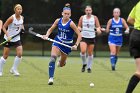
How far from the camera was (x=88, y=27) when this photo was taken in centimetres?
1778

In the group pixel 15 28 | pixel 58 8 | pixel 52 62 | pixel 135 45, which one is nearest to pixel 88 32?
pixel 15 28

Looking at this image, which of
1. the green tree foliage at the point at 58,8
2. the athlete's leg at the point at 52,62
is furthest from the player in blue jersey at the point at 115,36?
the green tree foliage at the point at 58,8

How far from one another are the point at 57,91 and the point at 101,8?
17587mm

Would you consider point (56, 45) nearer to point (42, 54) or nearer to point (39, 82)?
point (39, 82)

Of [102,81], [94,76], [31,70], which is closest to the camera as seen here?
[102,81]

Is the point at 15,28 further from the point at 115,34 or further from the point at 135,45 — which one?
the point at 135,45

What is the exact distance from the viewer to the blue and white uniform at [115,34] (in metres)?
18.7

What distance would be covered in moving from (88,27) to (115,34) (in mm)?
1481

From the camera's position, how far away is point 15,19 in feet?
50.6

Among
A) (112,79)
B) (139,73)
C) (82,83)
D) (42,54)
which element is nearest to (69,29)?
(82,83)

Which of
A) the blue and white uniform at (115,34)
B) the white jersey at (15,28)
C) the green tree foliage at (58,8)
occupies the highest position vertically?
the white jersey at (15,28)

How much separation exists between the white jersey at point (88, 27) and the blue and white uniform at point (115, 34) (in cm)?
118

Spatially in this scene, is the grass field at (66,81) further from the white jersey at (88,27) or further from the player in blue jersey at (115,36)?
the white jersey at (88,27)

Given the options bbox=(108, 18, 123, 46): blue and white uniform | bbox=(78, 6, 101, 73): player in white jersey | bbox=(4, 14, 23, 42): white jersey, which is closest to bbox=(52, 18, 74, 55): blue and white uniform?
bbox=(4, 14, 23, 42): white jersey
